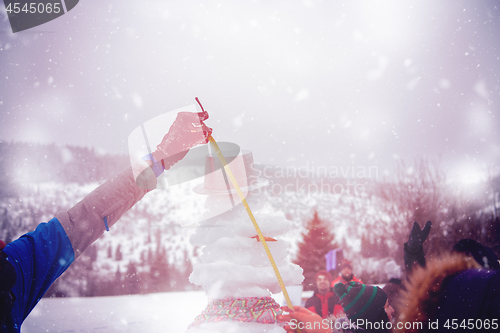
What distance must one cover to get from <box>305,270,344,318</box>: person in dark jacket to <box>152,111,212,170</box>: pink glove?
14.1 ft

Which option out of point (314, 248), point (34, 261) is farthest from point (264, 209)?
point (34, 261)

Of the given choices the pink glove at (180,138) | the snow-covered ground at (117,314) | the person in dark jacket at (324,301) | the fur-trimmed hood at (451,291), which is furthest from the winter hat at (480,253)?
the snow-covered ground at (117,314)

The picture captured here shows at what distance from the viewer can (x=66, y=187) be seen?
8.63m

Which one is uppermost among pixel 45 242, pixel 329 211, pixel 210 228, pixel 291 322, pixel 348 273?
pixel 45 242

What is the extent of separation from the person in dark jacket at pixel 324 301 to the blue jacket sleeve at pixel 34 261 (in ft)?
14.9

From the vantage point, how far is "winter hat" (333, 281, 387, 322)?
5.75ft

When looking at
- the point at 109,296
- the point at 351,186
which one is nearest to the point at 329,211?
the point at 351,186

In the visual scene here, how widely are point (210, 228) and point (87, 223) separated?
0.70 meters

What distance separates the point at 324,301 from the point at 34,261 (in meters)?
4.81

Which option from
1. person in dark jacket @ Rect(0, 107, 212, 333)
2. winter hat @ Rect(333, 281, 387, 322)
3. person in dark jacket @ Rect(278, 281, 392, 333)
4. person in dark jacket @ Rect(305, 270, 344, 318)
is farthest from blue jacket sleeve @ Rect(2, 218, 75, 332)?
person in dark jacket @ Rect(305, 270, 344, 318)

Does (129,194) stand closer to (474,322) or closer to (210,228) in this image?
(210,228)

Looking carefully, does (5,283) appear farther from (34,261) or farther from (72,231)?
(72,231)

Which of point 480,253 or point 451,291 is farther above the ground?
point 480,253

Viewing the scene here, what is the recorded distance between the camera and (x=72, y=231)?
3.91 feet
